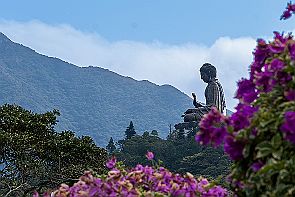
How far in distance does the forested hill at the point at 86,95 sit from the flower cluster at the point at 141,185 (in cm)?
11541

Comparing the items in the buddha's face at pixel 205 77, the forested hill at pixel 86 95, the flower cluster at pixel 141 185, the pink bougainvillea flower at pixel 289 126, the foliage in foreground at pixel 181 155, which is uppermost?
the forested hill at pixel 86 95

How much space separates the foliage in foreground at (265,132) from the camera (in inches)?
79.0

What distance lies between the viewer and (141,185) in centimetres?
289

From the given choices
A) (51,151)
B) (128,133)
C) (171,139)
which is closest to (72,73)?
(128,133)

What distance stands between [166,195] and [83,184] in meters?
0.36

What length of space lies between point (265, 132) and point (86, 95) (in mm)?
142149

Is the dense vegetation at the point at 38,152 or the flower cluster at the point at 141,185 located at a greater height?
the dense vegetation at the point at 38,152

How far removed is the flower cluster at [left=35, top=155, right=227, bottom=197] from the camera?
2.54 metres

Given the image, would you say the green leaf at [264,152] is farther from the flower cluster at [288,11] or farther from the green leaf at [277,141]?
the flower cluster at [288,11]

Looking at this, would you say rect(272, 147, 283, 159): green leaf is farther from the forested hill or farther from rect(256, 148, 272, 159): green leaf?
the forested hill

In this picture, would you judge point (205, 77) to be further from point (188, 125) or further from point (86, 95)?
point (86, 95)

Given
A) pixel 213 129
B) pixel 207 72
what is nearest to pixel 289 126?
pixel 213 129

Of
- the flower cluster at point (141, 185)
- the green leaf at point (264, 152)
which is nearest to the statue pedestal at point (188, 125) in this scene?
the flower cluster at point (141, 185)

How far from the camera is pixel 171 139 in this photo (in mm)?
27859
